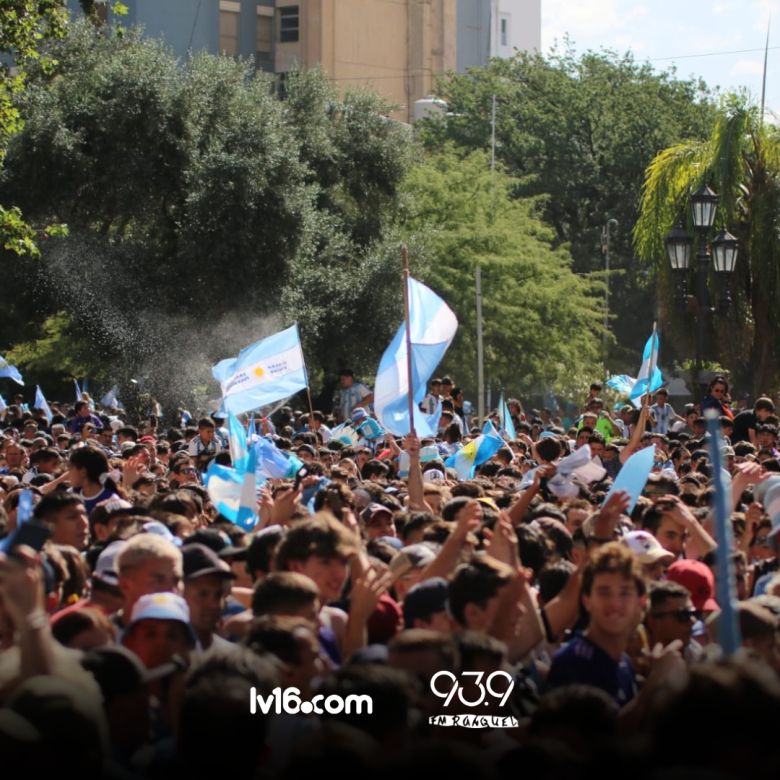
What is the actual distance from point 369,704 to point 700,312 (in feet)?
47.6

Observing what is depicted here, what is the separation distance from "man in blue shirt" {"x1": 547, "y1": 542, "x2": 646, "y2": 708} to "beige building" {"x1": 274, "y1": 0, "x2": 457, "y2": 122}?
64924 mm

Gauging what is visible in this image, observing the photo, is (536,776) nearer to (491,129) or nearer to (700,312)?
(700,312)

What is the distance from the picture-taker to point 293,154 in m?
34.8

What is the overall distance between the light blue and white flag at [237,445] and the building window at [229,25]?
6044 centimetres

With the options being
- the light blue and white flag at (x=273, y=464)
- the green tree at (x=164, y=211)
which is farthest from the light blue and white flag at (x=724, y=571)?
the green tree at (x=164, y=211)

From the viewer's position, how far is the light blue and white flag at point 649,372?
59.3 ft

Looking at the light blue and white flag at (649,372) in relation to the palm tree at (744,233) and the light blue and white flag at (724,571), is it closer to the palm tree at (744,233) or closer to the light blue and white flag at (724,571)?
the palm tree at (744,233)

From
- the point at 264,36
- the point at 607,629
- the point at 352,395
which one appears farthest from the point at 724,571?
the point at 264,36

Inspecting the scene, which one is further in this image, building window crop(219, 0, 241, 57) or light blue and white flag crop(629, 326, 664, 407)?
building window crop(219, 0, 241, 57)

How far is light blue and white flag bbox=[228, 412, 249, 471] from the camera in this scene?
38.2 feet

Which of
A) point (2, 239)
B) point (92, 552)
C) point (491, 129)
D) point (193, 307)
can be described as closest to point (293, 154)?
point (193, 307)

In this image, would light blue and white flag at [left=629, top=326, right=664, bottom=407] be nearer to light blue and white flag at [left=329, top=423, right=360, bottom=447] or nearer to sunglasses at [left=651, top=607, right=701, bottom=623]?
light blue and white flag at [left=329, top=423, right=360, bottom=447]

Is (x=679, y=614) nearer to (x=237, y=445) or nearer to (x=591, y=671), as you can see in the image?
(x=591, y=671)

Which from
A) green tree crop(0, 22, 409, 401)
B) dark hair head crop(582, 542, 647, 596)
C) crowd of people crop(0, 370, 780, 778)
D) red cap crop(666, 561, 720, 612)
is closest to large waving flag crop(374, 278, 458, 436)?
crowd of people crop(0, 370, 780, 778)
